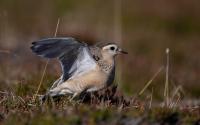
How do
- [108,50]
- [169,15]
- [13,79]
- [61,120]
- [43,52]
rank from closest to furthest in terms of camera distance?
[61,120] → [43,52] → [108,50] → [13,79] → [169,15]

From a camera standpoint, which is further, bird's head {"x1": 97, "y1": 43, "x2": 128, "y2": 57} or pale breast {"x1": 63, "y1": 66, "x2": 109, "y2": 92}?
bird's head {"x1": 97, "y1": 43, "x2": 128, "y2": 57}

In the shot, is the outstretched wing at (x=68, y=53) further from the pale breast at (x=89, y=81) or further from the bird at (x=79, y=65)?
the pale breast at (x=89, y=81)

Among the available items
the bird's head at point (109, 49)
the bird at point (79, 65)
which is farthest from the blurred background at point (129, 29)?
the bird at point (79, 65)

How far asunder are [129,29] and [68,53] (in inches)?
642

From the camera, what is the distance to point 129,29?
2497 centimetres

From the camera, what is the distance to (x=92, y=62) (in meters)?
8.93

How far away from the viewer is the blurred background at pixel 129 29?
1647 centimetres

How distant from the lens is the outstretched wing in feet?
27.7

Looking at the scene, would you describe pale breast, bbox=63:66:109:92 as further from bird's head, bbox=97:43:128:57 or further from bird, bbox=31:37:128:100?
bird's head, bbox=97:43:128:57

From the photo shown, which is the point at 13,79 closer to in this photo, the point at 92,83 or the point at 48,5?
the point at 92,83

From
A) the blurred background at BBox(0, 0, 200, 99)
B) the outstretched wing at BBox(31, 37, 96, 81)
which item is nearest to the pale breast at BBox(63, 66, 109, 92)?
the outstretched wing at BBox(31, 37, 96, 81)

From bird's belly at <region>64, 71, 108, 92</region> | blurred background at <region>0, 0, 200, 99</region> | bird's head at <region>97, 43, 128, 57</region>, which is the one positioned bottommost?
blurred background at <region>0, 0, 200, 99</region>

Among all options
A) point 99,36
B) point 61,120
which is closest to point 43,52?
point 61,120

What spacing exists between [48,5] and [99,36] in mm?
4748
